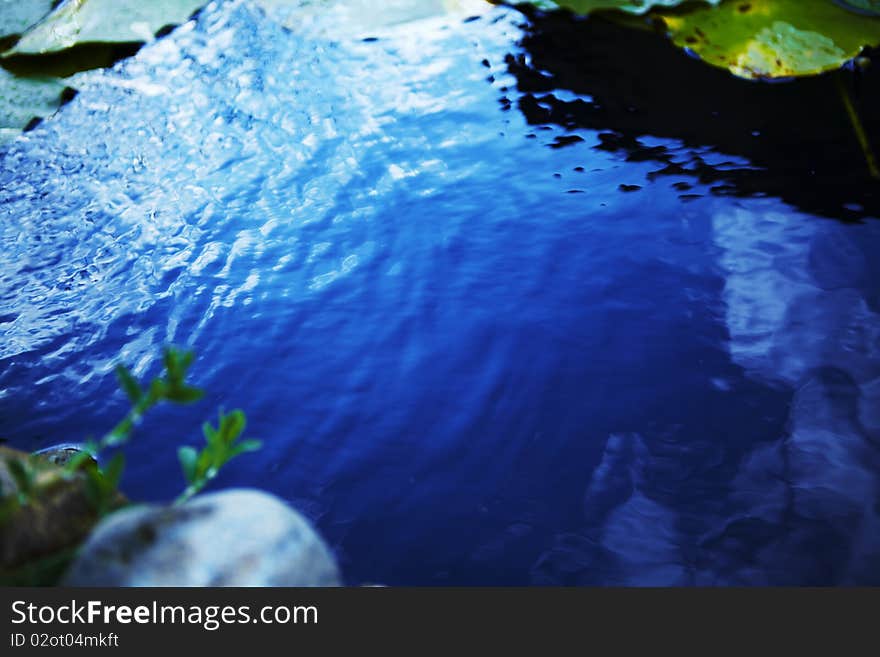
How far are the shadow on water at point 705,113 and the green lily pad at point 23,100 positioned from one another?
84.9 inches

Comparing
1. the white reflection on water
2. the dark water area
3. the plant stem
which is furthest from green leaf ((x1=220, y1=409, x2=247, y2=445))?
the plant stem

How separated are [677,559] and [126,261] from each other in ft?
6.69

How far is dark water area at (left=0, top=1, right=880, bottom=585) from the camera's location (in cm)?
179

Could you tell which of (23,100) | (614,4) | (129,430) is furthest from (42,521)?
(614,4)

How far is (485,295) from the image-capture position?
7.99 ft

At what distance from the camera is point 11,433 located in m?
2.10

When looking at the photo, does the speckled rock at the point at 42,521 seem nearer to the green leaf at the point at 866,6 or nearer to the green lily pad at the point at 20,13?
the green leaf at the point at 866,6

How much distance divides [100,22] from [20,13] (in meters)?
0.56

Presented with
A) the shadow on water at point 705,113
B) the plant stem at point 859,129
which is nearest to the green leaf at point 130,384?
the shadow on water at point 705,113

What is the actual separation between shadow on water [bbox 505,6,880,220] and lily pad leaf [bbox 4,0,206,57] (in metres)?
1.91

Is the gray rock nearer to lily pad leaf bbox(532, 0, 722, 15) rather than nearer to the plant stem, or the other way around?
the plant stem

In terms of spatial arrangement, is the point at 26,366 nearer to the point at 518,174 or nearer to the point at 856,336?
the point at 518,174

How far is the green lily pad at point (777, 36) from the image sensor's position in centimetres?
307

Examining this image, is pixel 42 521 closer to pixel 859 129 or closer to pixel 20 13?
pixel 859 129
